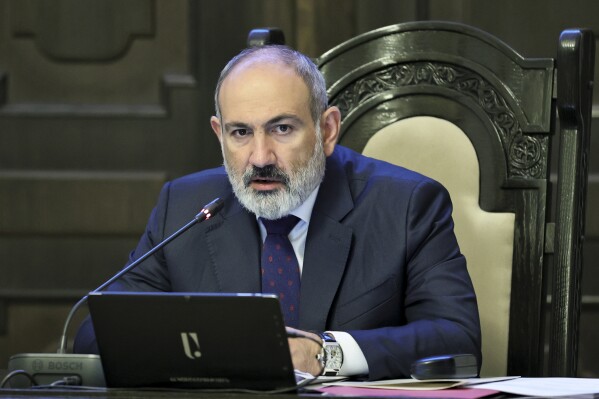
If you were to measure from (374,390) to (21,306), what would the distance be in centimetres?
231

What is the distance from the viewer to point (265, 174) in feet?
7.10

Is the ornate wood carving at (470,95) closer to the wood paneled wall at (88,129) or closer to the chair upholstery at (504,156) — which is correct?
the chair upholstery at (504,156)

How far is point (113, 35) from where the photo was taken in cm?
369

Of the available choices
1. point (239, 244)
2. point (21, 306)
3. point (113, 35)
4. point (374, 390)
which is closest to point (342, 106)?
point (239, 244)

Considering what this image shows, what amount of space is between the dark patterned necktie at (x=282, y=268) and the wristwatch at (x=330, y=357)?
33 centimetres

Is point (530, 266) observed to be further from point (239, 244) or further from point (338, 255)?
point (239, 244)

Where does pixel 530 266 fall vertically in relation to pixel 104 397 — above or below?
above

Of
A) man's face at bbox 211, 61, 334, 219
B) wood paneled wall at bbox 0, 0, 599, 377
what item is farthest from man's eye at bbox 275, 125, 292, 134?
wood paneled wall at bbox 0, 0, 599, 377

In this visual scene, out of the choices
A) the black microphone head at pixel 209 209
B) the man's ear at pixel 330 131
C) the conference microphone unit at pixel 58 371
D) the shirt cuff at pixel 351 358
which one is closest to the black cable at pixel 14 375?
the conference microphone unit at pixel 58 371

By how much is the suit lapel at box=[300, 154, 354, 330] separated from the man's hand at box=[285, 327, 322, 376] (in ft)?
1.09

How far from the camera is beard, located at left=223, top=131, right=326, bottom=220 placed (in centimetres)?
216

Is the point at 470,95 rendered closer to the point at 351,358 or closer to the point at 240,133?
the point at 240,133

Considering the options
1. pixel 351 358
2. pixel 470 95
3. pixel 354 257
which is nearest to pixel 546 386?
pixel 351 358

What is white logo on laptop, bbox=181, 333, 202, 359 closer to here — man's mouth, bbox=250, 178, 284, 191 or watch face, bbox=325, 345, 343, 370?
watch face, bbox=325, 345, 343, 370
